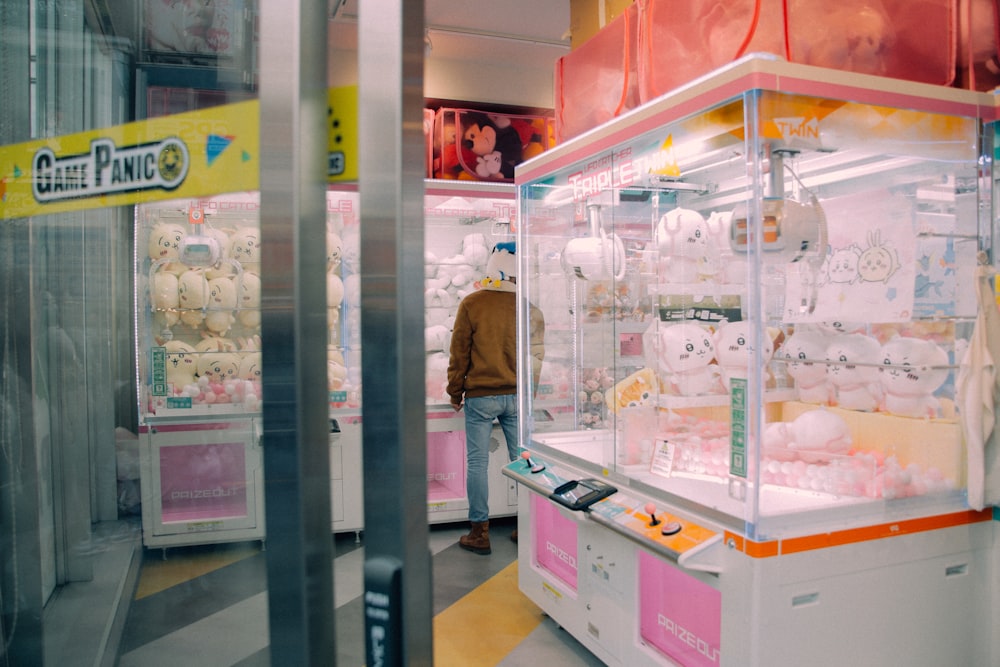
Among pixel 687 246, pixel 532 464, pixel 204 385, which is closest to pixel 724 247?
pixel 687 246

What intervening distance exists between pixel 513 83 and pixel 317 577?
5779mm

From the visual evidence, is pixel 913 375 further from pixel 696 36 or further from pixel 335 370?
pixel 335 370

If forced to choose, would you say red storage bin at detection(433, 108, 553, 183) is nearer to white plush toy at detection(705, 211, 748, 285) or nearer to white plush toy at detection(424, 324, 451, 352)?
white plush toy at detection(424, 324, 451, 352)

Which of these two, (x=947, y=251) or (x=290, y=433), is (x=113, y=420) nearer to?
(x=290, y=433)

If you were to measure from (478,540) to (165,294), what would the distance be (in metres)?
3.64

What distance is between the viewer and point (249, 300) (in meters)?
0.99

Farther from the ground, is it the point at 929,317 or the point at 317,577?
the point at 929,317

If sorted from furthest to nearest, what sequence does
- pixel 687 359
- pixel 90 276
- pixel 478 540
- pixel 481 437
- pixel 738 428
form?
pixel 481 437
pixel 478 540
pixel 687 359
pixel 738 428
pixel 90 276

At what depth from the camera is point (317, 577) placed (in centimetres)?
93

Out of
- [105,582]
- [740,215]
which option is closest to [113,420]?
[105,582]

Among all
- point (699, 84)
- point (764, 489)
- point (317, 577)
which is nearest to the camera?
point (317, 577)

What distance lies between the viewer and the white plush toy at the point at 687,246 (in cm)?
293

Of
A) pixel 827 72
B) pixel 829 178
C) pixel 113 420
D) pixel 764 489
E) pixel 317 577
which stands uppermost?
pixel 827 72

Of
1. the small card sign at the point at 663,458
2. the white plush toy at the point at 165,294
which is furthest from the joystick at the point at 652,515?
the white plush toy at the point at 165,294
